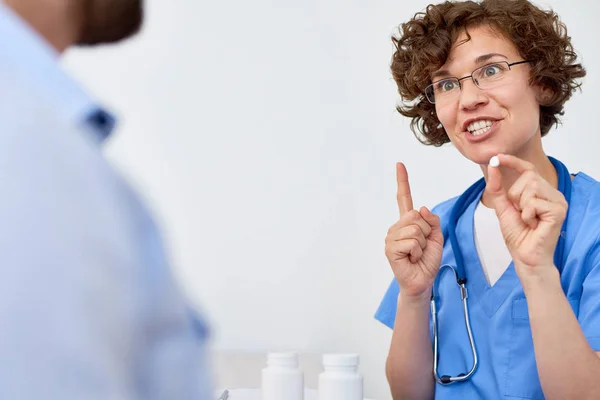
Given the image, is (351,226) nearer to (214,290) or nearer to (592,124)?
(214,290)

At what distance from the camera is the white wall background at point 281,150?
2490 mm

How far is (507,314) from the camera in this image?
53.2 inches

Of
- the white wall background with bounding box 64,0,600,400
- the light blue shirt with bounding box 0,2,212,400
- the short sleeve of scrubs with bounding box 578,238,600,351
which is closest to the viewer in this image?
the light blue shirt with bounding box 0,2,212,400

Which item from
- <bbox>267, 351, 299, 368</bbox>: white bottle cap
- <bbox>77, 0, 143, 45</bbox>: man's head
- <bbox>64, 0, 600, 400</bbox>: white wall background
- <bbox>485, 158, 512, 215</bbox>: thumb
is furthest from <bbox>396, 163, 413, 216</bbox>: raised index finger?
<bbox>64, 0, 600, 400</bbox>: white wall background

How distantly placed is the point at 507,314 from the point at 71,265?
3.83ft

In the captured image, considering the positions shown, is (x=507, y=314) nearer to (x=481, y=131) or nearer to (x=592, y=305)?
(x=592, y=305)

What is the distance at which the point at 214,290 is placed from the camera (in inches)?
98.0

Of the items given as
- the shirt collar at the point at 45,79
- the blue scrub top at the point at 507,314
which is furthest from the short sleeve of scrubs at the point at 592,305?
the shirt collar at the point at 45,79

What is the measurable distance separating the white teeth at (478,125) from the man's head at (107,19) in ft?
3.05

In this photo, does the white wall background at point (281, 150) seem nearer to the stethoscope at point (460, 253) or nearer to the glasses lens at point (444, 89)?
the stethoscope at point (460, 253)

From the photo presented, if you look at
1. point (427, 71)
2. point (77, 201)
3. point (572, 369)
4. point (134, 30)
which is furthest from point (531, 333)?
point (77, 201)

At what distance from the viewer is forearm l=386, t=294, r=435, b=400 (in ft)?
4.68

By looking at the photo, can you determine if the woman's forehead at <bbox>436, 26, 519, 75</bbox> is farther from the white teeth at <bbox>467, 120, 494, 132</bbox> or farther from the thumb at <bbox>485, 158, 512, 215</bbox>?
the thumb at <bbox>485, 158, 512, 215</bbox>

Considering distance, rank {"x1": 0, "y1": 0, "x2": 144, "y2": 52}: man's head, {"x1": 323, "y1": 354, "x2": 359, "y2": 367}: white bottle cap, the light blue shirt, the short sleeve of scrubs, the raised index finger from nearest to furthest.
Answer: the light blue shirt
{"x1": 0, "y1": 0, "x2": 144, "y2": 52}: man's head
{"x1": 323, "y1": 354, "x2": 359, "y2": 367}: white bottle cap
the short sleeve of scrubs
the raised index finger
